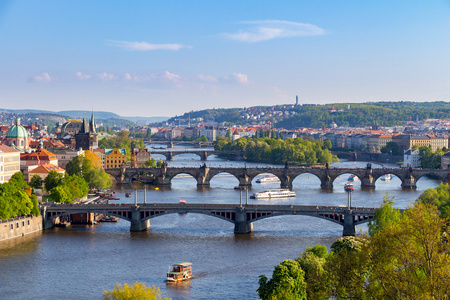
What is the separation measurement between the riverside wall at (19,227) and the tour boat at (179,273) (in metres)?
12.4

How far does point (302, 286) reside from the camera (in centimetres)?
2595

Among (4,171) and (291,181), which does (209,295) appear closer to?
(4,171)

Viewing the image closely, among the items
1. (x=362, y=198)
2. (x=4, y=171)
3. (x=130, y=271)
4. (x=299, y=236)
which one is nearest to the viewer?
(x=130, y=271)

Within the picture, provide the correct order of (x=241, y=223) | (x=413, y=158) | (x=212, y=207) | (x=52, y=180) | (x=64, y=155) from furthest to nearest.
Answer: (x=413, y=158) → (x=64, y=155) → (x=52, y=180) → (x=212, y=207) → (x=241, y=223)

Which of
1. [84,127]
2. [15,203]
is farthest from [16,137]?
[15,203]

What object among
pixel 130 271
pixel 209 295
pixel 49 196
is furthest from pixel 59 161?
pixel 209 295

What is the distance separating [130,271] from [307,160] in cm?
7616

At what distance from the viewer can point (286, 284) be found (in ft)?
83.5

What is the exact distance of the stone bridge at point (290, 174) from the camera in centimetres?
7819

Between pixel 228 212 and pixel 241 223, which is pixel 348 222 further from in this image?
pixel 228 212

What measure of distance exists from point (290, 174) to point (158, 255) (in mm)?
41619

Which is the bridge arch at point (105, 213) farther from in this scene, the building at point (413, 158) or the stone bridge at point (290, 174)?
the building at point (413, 158)

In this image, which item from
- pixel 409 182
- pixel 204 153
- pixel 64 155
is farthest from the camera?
pixel 204 153

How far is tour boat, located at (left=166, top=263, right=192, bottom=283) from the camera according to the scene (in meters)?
34.6
